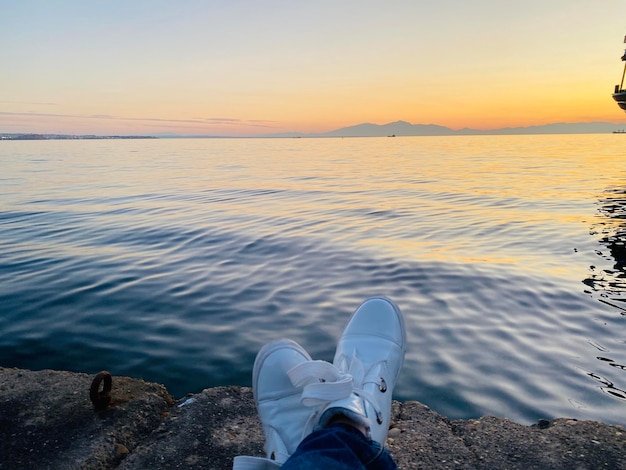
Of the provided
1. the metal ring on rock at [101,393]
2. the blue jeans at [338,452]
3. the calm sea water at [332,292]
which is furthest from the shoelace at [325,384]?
the calm sea water at [332,292]

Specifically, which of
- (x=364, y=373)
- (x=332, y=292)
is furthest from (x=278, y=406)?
(x=332, y=292)

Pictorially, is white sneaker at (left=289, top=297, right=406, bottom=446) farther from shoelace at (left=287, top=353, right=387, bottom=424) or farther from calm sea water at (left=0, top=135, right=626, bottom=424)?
calm sea water at (left=0, top=135, right=626, bottom=424)

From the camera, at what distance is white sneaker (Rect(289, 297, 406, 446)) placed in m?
1.67

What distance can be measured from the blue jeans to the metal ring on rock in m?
1.35

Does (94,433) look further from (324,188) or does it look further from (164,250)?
(324,188)

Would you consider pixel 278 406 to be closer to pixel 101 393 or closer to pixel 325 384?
pixel 325 384

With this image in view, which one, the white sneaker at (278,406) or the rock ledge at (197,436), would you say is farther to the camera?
the rock ledge at (197,436)

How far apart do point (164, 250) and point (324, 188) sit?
32.4 feet

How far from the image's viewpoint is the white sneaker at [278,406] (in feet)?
5.61

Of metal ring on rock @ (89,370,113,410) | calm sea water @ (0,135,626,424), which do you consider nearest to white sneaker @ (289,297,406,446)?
calm sea water @ (0,135,626,424)

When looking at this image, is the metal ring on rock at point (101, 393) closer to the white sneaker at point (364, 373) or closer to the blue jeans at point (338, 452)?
the white sneaker at point (364, 373)

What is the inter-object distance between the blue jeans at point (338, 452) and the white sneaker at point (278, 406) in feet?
0.54

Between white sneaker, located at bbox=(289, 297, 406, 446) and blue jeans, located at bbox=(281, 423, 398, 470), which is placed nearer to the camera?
blue jeans, located at bbox=(281, 423, 398, 470)

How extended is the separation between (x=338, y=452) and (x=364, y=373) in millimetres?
847
